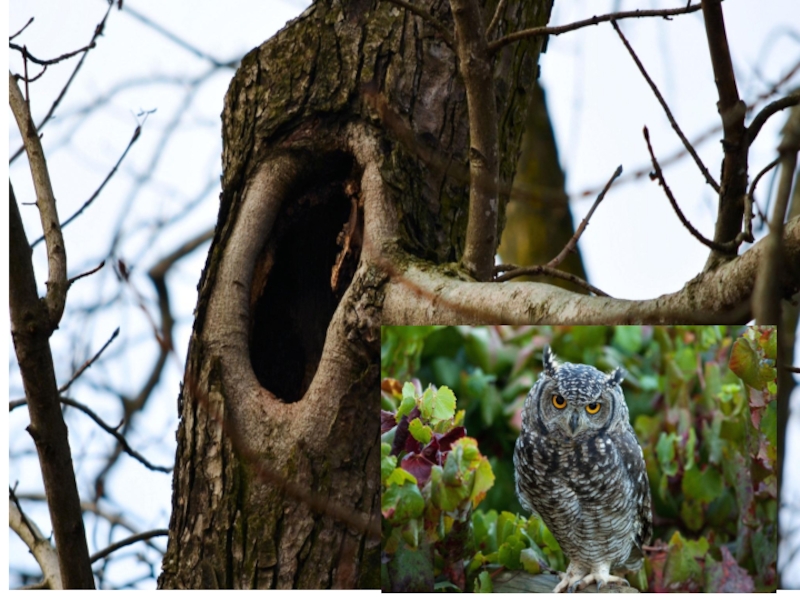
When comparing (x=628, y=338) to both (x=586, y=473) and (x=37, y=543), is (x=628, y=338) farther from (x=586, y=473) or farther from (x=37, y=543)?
(x=37, y=543)

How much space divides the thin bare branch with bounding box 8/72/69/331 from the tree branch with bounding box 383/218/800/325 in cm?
50

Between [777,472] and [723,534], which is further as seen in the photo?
[723,534]

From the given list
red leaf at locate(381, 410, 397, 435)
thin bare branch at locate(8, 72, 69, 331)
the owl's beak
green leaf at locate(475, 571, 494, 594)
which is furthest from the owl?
thin bare branch at locate(8, 72, 69, 331)

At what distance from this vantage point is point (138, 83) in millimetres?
2982

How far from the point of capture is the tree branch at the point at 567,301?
93cm

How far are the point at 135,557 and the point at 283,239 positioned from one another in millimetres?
1309

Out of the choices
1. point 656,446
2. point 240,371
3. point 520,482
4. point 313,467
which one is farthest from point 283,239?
point 656,446

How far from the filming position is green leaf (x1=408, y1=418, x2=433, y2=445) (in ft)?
4.00

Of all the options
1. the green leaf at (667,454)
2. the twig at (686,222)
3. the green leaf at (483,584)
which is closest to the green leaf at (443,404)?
the green leaf at (483,584)

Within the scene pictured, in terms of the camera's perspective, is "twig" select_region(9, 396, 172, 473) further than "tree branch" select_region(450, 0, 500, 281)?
Yes

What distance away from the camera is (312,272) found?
1.41 meters

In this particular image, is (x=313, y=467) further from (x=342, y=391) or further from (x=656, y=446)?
(x=656, y=446)

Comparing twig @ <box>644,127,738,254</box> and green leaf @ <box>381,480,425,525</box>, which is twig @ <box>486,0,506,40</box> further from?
green leaf @ <box>381,480,425,525</box>

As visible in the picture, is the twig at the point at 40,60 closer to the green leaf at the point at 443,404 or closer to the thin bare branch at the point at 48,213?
the thin bare branch at the point at 48,213
